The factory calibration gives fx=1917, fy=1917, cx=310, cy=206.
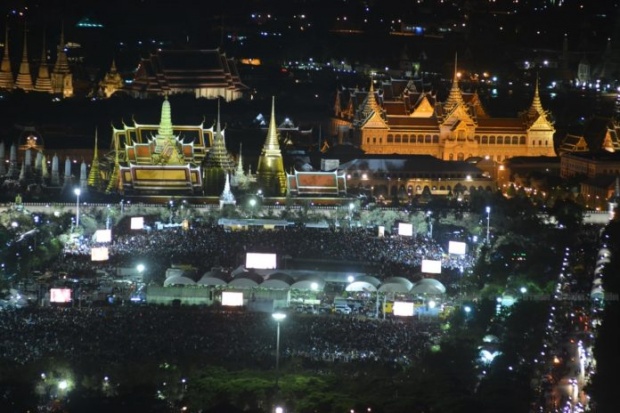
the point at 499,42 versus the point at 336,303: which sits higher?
the point at 499,42

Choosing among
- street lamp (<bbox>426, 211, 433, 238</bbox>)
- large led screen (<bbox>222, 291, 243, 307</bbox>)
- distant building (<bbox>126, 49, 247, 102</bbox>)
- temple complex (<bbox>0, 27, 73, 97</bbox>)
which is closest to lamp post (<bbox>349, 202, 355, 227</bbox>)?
street lamp (<bbox>426, 211, 433, 238</bbox>)

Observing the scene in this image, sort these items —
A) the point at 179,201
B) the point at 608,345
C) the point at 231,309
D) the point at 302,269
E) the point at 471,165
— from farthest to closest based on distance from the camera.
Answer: the point at 471,165
the point at 179,201
the point at 302,269
the point at 231,309
the point at 608,345

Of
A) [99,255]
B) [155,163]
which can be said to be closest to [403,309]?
[99,255]

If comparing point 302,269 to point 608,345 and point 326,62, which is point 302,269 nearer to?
point 608,345

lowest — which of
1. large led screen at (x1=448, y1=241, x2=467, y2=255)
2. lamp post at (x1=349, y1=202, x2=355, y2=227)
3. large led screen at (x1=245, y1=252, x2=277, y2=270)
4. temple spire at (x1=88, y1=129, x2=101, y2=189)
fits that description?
large led screen at (x1=245, y1=252, x2=277, y2=270)

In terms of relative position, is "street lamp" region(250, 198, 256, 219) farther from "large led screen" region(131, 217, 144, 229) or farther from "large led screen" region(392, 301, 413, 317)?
"large led screen" region(392, 301, 413, 317)

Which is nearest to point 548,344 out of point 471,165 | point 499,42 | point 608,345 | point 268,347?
point 608,345
